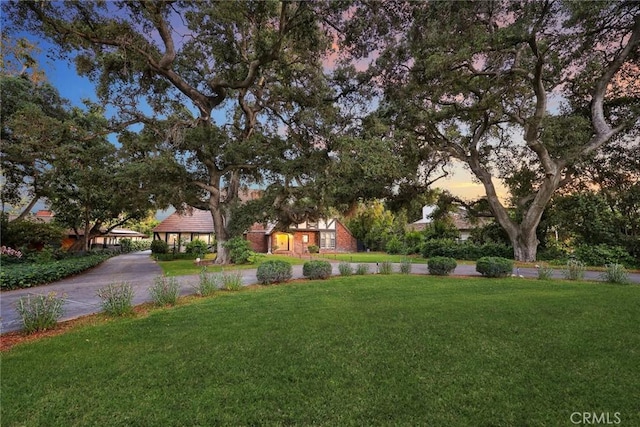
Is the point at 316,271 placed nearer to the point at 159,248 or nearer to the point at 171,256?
the point at 171,256

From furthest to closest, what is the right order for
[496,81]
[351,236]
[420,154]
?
[351,236]
[420,154]
[496,81]

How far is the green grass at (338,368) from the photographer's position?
2986 mm

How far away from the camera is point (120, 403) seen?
3.23 m

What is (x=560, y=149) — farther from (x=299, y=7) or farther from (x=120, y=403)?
(x=120, y=403)

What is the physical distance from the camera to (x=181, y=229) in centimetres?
3431

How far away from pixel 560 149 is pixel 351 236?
78.6ft

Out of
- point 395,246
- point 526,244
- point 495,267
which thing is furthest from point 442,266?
point 395,246

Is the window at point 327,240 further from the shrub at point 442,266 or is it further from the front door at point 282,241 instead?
the shrub at point 442,266

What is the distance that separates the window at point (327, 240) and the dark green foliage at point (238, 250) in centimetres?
1870

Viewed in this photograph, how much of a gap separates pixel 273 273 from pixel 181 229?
26.3 metres

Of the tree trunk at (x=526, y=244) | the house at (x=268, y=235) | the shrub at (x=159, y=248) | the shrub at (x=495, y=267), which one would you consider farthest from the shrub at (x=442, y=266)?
the shrub at (x=159, y=248)

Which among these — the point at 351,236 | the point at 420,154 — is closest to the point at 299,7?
the point at 420,154

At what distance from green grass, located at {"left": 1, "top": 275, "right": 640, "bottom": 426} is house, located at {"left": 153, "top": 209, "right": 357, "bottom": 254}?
26830 millimetres

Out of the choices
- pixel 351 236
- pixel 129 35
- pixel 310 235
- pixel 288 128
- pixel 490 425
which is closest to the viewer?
pixel 490 425
